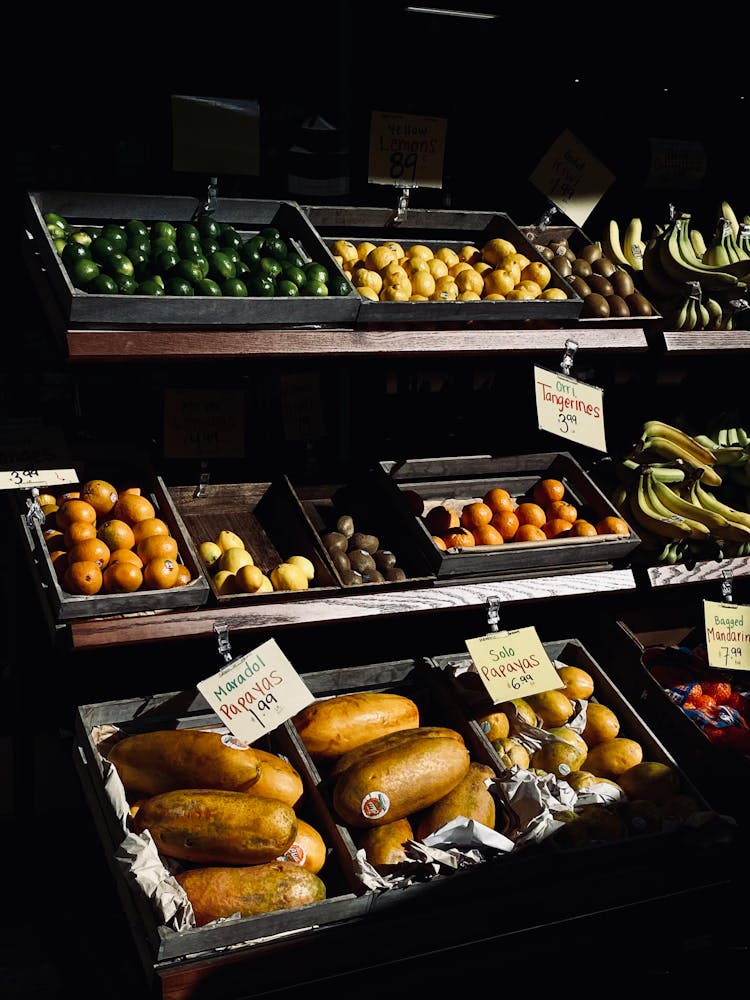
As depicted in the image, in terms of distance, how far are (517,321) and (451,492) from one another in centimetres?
65

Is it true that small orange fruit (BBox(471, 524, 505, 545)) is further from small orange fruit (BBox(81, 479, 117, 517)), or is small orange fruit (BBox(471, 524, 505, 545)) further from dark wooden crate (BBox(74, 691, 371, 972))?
small orange fruit (BBox(81, 479, 117, 517))

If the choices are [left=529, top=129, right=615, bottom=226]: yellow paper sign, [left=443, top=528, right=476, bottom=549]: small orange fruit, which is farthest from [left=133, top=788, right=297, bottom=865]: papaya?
[left=529, top=129, right=615, bottom=226]: yellow paper sign

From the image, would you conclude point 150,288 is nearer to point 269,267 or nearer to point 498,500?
point 269,267

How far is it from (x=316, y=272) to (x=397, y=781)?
1.22 metres

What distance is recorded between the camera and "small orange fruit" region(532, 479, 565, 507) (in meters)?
3.06

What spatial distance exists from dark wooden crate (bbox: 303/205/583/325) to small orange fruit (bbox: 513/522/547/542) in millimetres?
589

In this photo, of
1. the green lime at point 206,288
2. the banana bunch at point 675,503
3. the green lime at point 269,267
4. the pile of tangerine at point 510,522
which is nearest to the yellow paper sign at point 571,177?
the banana bunch at point 675,503

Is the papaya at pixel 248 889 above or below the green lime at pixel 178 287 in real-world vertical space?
below

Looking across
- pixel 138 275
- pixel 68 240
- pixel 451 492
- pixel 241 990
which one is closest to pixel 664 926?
pixel 241 990

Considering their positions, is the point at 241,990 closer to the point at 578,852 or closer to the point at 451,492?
the point at 578,852

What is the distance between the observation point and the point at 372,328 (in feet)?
8.17

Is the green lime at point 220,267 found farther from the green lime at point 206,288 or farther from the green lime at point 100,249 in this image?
the green lime at point 100,249

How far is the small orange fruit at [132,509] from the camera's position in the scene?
2.57 m

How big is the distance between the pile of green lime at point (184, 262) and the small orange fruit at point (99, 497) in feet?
1.95
